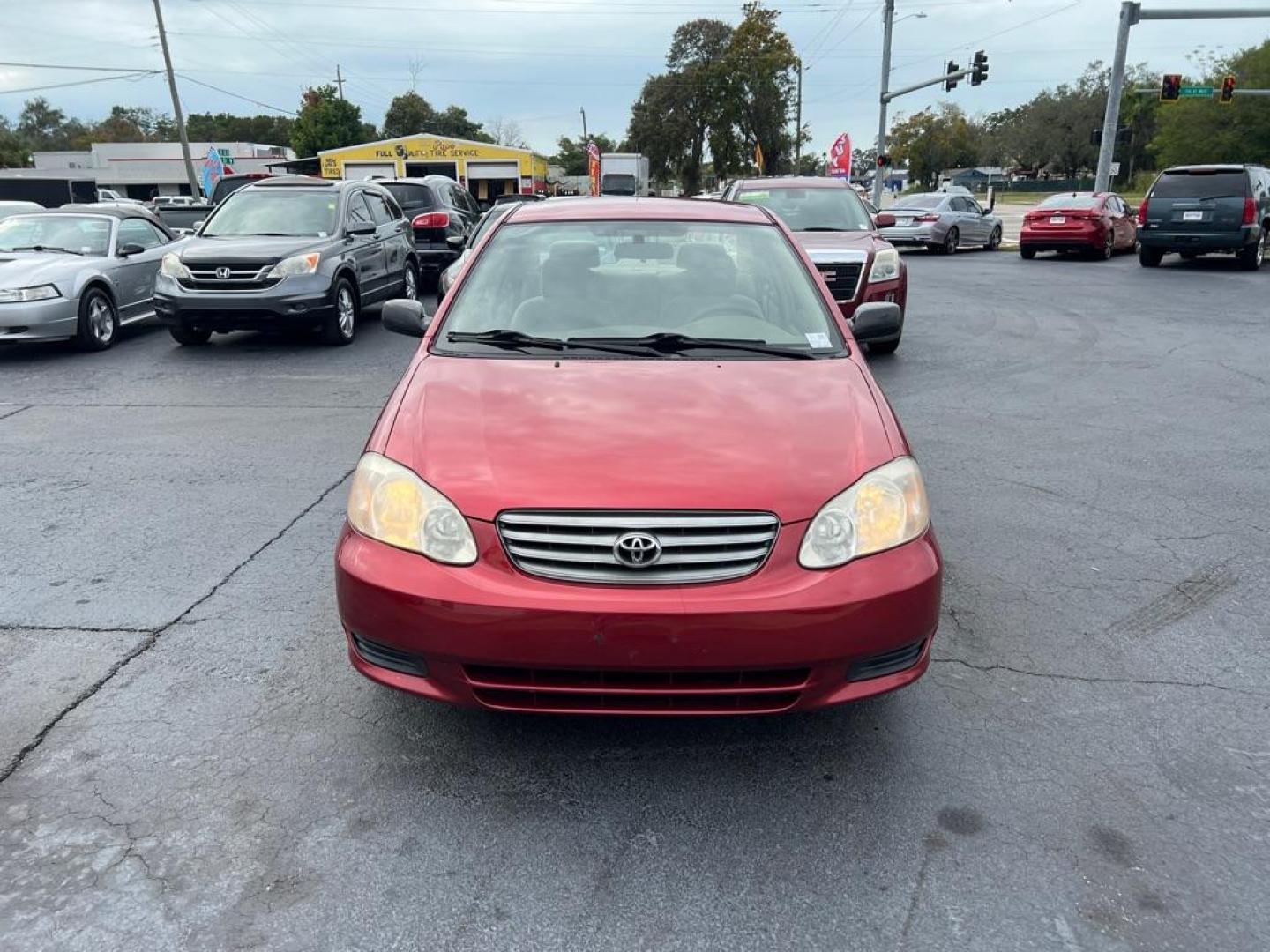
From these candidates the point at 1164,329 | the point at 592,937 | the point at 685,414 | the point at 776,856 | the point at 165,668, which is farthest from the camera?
the point at 1164,329

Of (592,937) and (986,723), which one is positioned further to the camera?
(986,723)

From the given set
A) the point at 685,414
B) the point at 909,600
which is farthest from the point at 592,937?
the point at 685,414

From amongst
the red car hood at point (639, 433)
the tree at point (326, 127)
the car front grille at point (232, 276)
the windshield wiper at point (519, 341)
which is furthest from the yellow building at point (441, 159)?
the red car hood at point (639, 433)

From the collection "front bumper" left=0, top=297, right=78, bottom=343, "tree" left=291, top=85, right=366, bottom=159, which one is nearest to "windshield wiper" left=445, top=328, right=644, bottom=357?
"front bumper" left=0, top=297, right=78, bottom=343

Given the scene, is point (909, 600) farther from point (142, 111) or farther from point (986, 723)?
point (142, 111)

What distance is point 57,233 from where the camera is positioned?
11.2 metres

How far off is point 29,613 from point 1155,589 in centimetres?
494

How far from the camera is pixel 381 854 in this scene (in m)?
2.61

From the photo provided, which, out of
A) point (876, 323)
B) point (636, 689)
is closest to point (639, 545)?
point (636, 689)

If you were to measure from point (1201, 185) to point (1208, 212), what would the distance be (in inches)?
20.4

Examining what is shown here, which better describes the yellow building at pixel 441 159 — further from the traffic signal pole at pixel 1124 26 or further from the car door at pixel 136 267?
the car door at pixel 136 267

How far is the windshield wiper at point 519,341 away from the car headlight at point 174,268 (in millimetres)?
7600

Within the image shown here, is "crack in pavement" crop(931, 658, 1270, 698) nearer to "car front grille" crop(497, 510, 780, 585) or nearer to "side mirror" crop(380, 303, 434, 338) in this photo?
"car front grille" crop(497, 510, 780, 585)

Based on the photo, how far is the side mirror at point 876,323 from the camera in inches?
171
